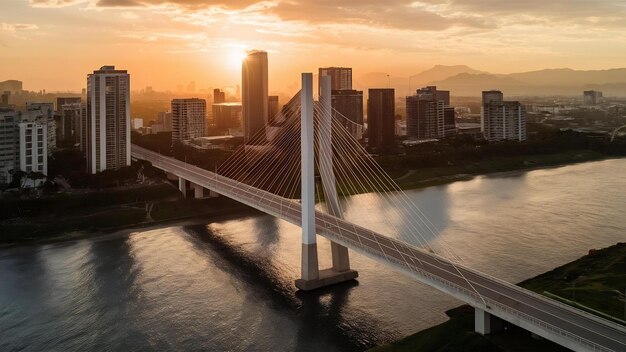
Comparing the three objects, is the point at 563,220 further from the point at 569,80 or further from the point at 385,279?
the point at 569,80

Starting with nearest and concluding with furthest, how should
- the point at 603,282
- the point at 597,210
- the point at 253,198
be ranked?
1. the point at 603,282
2. the point at 253,198
3. the point at 597,210

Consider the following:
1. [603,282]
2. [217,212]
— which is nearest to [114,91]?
[217,212]

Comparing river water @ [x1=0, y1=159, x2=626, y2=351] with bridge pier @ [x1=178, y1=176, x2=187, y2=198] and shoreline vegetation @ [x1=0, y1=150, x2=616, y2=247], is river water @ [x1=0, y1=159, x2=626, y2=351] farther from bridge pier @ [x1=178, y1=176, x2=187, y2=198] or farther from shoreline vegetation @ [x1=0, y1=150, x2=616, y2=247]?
bridge pier @ [x1=178, y1=176, x2=187, y2=198]

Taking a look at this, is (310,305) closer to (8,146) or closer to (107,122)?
(107,122)

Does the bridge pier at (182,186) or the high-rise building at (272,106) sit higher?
the high-rise building at (272,106)

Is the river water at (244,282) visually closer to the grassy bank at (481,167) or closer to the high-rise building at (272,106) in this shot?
the grassy bank at (481,167)

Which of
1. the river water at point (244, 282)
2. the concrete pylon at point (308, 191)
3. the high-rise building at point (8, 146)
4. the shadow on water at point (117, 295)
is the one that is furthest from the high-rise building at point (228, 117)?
the concrete pylon at point (308, 191)

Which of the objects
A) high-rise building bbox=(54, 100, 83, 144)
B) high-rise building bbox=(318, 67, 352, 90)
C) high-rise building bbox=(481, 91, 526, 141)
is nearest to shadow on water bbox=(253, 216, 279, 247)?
high-rise building bbox=(54, 100, 83, 144)
